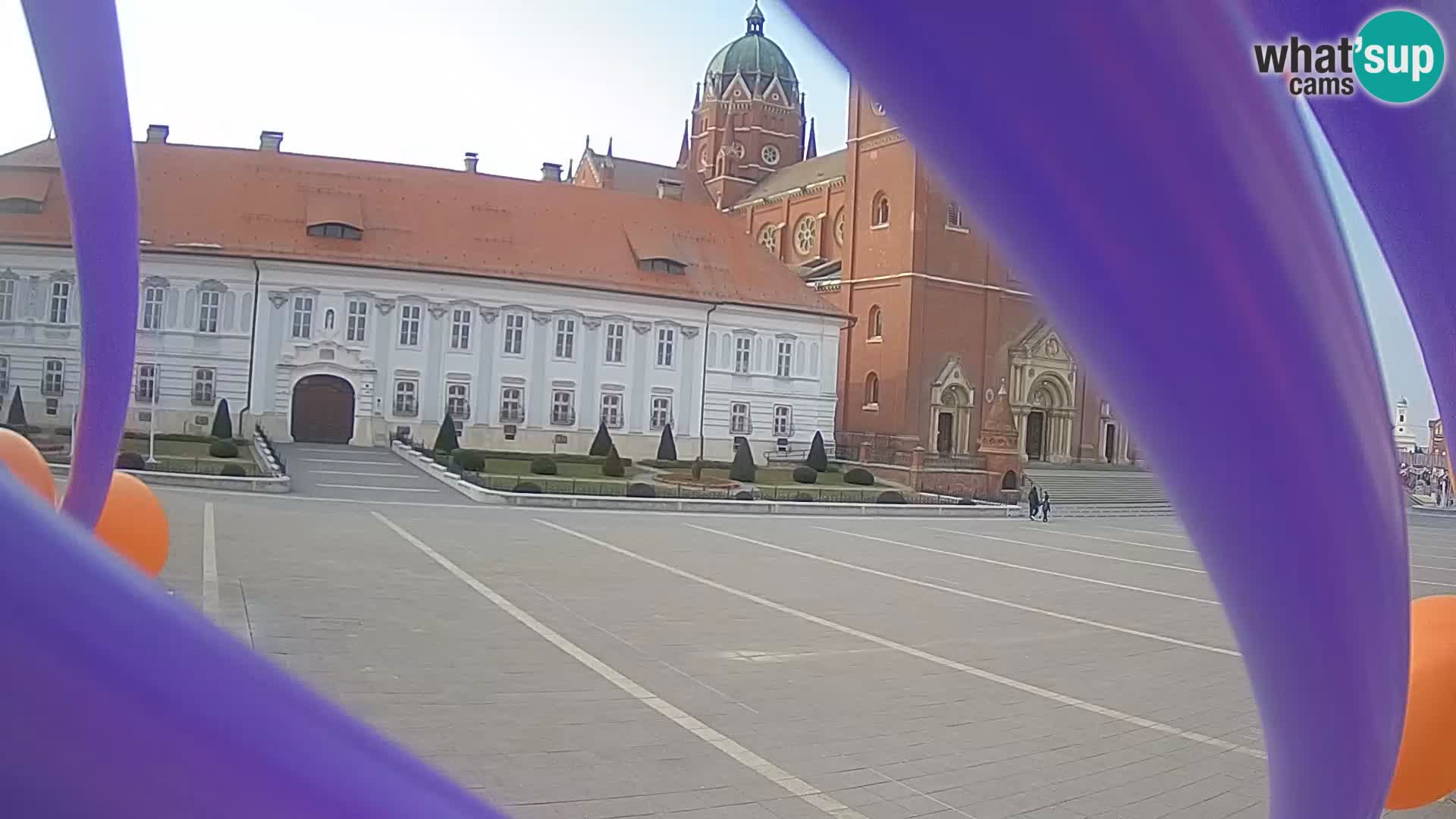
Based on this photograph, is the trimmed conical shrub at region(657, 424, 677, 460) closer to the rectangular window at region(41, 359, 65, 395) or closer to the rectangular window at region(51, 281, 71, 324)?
the rectangular window at region(41, 359, 65, 395)

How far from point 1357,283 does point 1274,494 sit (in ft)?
1.58

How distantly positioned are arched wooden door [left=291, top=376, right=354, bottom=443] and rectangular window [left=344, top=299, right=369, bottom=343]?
1.65 metres

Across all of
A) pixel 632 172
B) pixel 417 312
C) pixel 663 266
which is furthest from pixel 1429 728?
pixel 632 172

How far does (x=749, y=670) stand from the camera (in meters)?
9.63

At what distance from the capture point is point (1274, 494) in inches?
78.5

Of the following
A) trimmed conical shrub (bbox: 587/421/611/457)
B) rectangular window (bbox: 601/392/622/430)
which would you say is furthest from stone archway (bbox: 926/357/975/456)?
trimmed conical shrub (bbox: 587/421/611/457)

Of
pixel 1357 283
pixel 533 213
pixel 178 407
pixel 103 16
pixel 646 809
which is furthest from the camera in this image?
pixel 533 213

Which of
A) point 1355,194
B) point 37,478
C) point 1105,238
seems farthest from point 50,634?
point 37,478

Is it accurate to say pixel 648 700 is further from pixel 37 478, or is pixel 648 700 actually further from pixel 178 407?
pixel 178 407

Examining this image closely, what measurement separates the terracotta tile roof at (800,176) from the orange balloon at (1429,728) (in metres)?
52.5

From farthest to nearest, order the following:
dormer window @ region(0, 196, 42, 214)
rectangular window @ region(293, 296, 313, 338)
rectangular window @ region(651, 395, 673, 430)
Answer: rectangular window @ region(651, 395, 673, 430) < rectangular window @ region(293, 296, 313, 338) < dormer window @ region(0, 196, 42, 214)

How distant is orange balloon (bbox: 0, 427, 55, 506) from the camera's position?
720cm

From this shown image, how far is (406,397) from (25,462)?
32865 millimetres

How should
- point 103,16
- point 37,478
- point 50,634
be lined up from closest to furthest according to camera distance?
point 50,634
point 103,16
point 37,478
